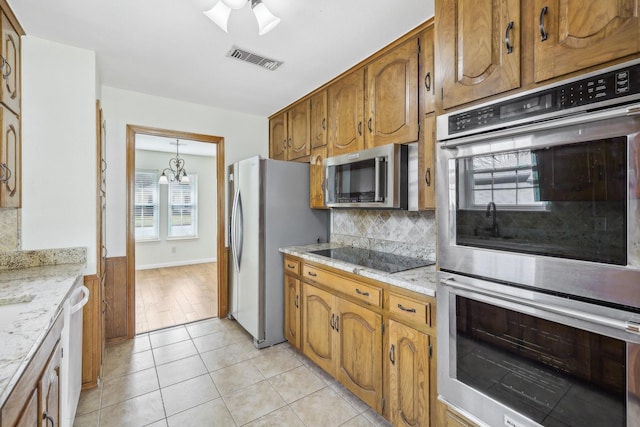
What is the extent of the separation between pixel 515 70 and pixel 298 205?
206 cm

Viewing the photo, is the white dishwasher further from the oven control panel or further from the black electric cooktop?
the oven control panel

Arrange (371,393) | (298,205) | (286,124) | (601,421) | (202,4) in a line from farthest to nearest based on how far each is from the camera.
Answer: (286,124)
(298,205)
(371,393)
(202,4)
(601,421)

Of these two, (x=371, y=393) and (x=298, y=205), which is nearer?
(x=371, y=393)

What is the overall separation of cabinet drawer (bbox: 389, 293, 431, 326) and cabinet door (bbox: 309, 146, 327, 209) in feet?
4.23

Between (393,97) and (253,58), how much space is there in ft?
3.71

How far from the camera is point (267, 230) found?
271 cm

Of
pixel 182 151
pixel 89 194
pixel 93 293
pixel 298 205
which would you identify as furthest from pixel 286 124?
pixel 182 151

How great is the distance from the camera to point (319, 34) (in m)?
1.98

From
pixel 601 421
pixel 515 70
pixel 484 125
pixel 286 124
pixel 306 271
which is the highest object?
pixel 286 124

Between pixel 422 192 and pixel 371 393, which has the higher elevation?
pixel 422 192

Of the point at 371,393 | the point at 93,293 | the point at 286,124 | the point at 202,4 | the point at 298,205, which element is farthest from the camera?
the point at 286,124

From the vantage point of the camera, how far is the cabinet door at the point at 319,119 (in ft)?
9.07

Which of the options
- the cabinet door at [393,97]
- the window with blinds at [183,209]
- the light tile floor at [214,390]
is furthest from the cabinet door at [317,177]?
the window with blinds at [183,209]

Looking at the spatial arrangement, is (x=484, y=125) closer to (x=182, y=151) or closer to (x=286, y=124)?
(x=286, y=124)
